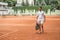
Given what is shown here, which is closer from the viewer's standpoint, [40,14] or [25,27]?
[40,14]

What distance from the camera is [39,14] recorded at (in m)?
4.83

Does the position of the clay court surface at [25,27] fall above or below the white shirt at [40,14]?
below

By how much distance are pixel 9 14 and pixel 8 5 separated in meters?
0.18

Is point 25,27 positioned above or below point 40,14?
below

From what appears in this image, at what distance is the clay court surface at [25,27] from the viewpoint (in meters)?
4.71

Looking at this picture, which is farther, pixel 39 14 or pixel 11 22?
pixel 11 22

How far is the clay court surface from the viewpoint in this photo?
15.5 feet

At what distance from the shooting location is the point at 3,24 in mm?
4902

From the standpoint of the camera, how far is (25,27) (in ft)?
16.8

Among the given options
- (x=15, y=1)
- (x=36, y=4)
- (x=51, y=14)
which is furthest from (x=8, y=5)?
(x=51, y=14)

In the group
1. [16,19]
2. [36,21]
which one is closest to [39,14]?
[36,21]

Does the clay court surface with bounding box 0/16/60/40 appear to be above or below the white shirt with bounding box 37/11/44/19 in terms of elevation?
below

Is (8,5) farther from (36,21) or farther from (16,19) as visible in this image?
(36,21)

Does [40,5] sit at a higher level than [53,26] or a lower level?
higher
